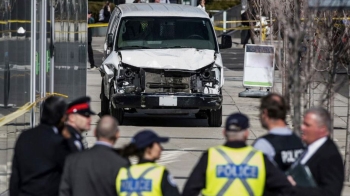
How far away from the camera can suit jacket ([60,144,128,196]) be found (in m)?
6.25

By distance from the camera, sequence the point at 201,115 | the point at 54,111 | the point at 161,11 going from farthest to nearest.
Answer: the point at 201,115 → the point at 161,11 → the point at 54,111

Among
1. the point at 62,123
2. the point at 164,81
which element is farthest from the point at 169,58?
the point at 62,123

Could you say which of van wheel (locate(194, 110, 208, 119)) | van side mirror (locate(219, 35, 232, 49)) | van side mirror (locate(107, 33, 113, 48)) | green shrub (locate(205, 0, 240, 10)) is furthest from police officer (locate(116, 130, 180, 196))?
green shrub (locate(205, 0, 240, 10))

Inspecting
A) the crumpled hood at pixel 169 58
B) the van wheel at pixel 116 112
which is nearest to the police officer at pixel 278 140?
the crumpled hood at pixel 169 58

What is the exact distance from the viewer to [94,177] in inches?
246

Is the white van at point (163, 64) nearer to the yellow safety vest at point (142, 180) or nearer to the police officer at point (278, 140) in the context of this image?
the police officer at point (278, 140)

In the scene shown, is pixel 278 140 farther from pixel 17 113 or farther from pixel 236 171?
pixel 17 113

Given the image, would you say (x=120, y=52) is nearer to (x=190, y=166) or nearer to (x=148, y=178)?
(x=190, y=166)

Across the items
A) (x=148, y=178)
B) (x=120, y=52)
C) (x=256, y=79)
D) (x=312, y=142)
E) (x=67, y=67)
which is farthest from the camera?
(x=256, y=79)

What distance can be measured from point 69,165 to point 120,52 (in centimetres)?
1004

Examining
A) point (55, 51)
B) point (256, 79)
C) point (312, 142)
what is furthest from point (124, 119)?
point (312, 142)

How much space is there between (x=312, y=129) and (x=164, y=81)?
380 inches

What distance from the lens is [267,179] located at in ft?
20.4

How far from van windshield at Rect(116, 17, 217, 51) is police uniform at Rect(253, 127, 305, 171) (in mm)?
10291
